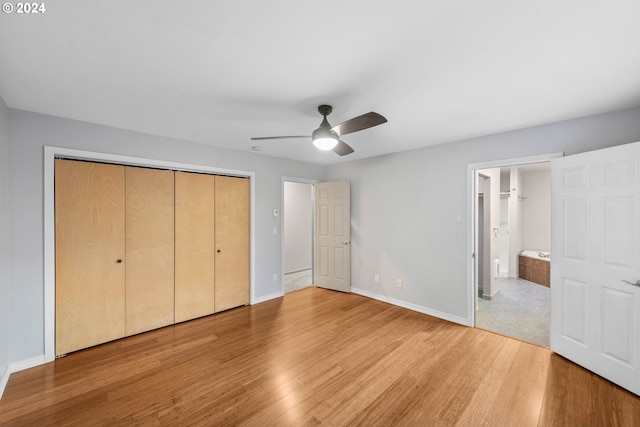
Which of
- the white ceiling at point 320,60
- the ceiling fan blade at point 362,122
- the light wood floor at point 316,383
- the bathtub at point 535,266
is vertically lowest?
the light wood floor at point 316,383

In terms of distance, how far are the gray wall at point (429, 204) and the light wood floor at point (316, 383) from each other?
764 mm

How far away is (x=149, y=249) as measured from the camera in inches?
126

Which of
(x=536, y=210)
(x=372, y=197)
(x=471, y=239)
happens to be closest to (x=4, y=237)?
(x=372, y=197)

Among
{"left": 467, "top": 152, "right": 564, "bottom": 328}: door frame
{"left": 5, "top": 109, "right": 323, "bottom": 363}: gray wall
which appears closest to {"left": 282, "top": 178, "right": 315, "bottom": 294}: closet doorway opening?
{"left": 467, "top": 152, "right": 564, "bottom": 328}: door frame

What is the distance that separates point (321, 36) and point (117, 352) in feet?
11.7

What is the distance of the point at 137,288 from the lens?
3.11 m

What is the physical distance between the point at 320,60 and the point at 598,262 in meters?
3.03

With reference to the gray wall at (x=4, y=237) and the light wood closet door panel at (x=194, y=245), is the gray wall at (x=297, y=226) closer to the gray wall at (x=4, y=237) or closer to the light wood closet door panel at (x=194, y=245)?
the light wood closet door panel at (x=194, y=245)

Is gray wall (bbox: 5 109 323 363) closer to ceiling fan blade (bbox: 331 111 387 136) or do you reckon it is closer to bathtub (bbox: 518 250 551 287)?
ceiling fan blade (bbox: 331 111 387 136)

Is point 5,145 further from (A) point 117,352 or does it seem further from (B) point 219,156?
(A) point 117,352

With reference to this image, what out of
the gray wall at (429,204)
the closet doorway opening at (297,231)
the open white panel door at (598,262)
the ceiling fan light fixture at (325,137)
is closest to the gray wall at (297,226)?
the closet doorway opening at (297,231)

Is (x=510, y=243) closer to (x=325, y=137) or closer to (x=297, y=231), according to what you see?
(x=297, y=231)

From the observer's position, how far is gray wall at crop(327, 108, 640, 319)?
2.71 metres

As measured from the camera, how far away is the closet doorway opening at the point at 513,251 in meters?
3.37
